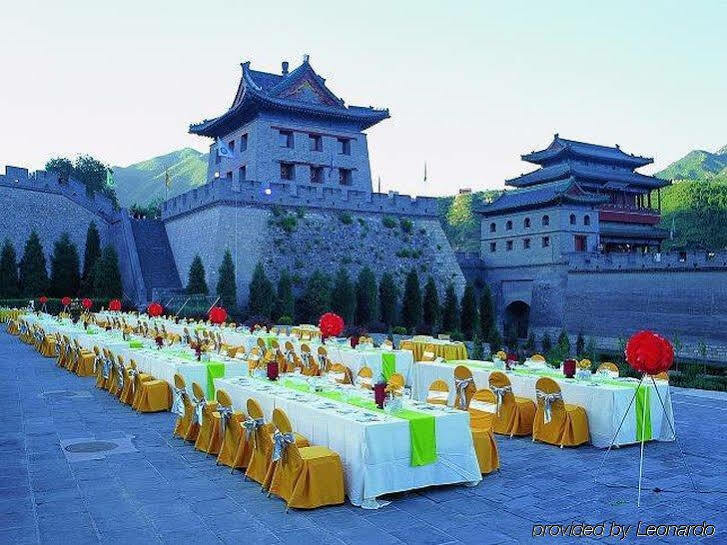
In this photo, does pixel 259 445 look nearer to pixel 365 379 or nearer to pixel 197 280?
pixel 365 379

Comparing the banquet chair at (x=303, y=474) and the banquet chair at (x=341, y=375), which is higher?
the banquet chair at (x=341, y=375)

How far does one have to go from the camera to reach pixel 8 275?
35.7 metres

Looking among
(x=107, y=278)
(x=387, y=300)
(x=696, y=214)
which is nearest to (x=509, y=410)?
(x=387, y=300)

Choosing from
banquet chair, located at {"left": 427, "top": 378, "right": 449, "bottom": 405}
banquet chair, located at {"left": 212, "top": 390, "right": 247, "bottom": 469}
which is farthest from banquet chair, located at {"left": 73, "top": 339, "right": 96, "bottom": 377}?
banquet chair, located at {"left": 427, "top": 378, "right": 449, "bottom": 405}

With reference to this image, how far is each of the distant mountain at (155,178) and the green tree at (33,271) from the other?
385ft

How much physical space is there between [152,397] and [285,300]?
2028 cm

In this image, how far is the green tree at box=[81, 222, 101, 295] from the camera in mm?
37031

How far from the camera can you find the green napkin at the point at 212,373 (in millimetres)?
11320

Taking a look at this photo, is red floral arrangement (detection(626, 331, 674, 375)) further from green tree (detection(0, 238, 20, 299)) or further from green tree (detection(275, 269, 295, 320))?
green tree (detection(0, 238, 20, 299))

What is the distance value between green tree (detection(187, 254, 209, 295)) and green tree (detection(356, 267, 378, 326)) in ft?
25.9

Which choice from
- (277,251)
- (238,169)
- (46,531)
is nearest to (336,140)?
(238,169)

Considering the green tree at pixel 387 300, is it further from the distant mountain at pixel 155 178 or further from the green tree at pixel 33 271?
the distant mountain at pixel 155 178

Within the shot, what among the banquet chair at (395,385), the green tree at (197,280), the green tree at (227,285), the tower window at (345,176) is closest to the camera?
the banquet chair at (395,385)

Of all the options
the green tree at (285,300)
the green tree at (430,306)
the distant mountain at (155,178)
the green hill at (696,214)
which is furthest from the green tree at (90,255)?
the distant mountain at (155,178)
